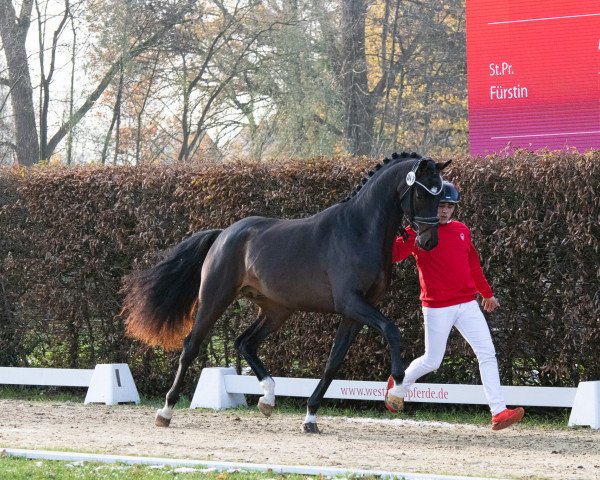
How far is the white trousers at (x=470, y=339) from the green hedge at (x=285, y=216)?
1.30m

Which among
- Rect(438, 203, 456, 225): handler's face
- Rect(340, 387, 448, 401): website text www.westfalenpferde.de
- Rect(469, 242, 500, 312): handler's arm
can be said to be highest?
Rect(438, 203, 456, 225): handler's face

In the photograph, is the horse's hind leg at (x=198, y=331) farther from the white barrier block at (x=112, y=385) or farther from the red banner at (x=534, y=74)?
the red banner at (x=534, y=74)

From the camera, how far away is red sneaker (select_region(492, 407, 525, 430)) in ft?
24.3

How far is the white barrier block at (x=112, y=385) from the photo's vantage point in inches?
406

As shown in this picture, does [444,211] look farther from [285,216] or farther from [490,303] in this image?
[285,216]

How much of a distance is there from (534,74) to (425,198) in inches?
173

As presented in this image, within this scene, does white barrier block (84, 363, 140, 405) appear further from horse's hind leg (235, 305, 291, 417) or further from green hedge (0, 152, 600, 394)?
horse's hind leg (235, 305, 291, 417)

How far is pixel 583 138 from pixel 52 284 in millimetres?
5910

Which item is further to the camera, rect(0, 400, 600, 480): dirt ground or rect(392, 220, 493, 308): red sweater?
rect(392, 220, 493, 308): red sweater

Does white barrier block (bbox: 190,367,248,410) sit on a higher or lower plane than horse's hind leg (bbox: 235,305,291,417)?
lower

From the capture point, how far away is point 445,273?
7.69 meters

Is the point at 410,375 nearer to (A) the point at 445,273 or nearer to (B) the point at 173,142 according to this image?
(A) the point at 445,273

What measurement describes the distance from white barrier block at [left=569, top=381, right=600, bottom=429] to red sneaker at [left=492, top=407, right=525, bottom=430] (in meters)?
1.04

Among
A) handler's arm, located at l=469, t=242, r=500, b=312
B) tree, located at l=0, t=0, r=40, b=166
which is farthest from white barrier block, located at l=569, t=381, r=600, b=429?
tree, located at l=0, t=0, r=40, b=166
